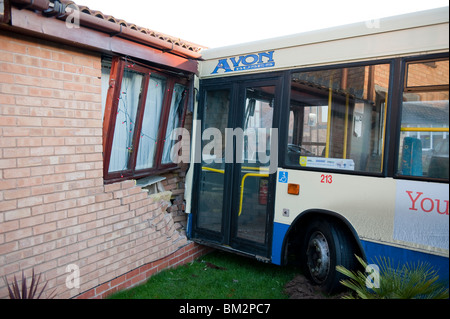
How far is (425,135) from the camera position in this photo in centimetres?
333

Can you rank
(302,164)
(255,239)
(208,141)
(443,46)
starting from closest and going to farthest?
(443,46)
(302,164)
(255,239)
(208,141)

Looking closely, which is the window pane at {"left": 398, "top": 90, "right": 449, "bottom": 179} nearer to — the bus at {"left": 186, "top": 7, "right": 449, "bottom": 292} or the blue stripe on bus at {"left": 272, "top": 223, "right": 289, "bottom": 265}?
the bus at {"left": 186, "top": 7, "right": 449, "bottom": 292}

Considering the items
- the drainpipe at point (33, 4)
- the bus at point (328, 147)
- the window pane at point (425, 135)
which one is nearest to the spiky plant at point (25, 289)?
the drainpipe at point (33, 4)

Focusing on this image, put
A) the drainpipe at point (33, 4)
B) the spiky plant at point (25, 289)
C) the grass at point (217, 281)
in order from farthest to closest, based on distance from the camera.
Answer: the grass at point (217, 281) → the spiky plant at point (25, 289) → the drainpipe at point (33, 4)

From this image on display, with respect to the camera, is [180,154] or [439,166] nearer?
[439,166]

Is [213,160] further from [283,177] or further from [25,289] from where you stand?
[25,289]

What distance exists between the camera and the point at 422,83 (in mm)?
3385

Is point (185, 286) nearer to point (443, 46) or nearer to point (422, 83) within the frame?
point (422, 83)

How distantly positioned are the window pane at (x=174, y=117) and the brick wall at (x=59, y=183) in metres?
0.80

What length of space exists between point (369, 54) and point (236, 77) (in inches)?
67.2

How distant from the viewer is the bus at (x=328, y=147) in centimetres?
332

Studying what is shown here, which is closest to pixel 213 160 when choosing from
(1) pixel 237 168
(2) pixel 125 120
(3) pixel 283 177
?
(1) pixel 237 168

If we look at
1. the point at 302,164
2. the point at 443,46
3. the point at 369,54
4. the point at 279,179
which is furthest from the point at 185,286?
the point at 443,46

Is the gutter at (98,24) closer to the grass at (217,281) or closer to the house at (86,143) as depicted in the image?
the house at (86,143)
